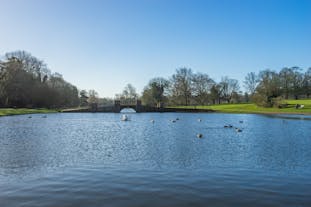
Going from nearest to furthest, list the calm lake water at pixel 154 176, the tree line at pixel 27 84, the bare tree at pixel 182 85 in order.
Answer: the calm lake water at pixel 154 176, the tree line at pixel 27 84, the bare tree at pixel 182 85

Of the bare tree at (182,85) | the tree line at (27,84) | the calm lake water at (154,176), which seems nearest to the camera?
the calm lake water at (154,176)

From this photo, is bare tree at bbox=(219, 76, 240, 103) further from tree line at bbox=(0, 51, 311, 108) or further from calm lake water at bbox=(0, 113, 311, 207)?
calm lake water at bbox=(0, 113, 311, 207)

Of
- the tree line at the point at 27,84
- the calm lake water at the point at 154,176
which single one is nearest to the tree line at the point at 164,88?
the tree line at the point at 27,84

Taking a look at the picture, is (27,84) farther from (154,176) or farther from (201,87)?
(154,176)

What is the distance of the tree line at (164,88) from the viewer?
83.7m

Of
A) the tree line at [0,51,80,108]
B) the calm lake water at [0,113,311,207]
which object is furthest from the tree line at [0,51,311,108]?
the calm lake water at [0,113,311,207]

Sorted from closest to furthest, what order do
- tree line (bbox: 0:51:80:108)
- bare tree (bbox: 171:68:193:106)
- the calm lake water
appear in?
1. the calm lake water
2. tree line (bbox: 0:51:80:108)
3. bare tree (bbox: 171:68:193:106)

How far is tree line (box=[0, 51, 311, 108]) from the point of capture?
8369 cm

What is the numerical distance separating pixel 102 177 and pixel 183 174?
3837 mm

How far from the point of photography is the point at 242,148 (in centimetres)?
2136

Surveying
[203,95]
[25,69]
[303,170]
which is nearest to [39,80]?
[25,69]

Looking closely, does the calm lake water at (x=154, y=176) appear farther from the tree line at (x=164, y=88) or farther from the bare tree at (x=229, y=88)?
the bare tree at (x=229, y=88)

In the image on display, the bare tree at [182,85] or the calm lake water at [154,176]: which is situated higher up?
the bare tree at [182,85]

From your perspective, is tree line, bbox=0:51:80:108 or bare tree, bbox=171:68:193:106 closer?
tree line, bbox=0:51:80:108
